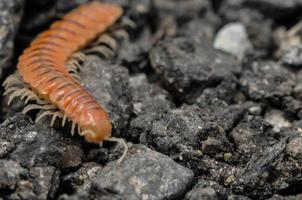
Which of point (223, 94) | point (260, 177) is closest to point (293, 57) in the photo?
point (223, 94)


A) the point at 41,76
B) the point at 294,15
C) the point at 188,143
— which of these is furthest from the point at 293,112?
the point at 41,76

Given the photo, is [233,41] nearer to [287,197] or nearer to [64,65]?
[64,65]

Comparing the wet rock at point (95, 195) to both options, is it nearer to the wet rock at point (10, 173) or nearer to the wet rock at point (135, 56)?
the wet rock at point (10, 173)

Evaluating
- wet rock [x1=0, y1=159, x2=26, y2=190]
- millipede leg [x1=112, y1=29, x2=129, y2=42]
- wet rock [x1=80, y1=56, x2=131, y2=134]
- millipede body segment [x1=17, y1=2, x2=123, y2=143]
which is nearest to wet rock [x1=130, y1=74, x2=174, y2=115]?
wet rock [x1=80, y1=56, x2=131, y2=134]

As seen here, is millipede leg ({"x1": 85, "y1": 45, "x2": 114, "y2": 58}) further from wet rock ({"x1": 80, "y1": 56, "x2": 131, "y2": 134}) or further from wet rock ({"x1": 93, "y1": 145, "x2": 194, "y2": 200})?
wet rock ({"x1": 93, "y1": 145, "x2": 194, "y2": 200})

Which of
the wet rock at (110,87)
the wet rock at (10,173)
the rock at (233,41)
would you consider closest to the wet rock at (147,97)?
the wet rock at (110,87)

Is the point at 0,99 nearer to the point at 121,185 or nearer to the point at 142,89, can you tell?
the point at 142,89
